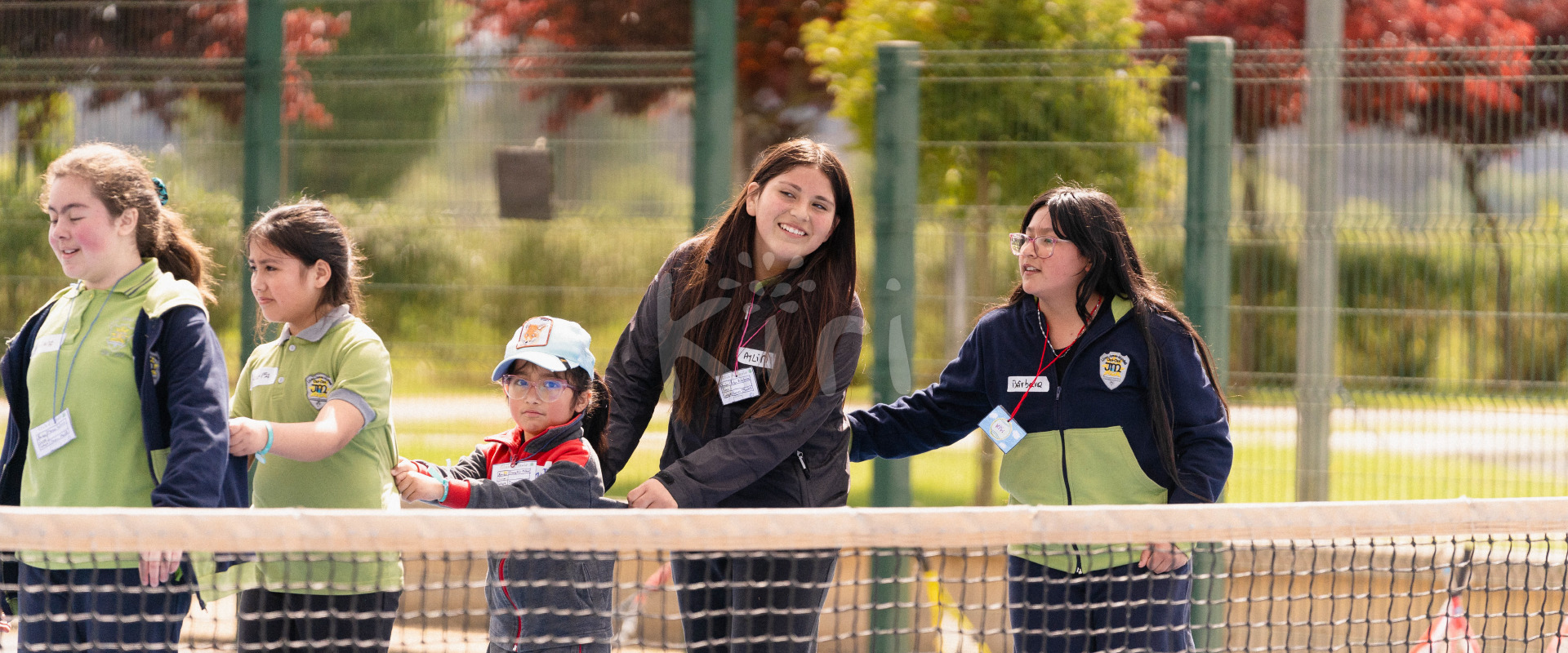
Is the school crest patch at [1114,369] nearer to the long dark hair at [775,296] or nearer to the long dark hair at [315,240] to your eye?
the long dark hair at [775,296]

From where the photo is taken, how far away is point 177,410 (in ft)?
9.43

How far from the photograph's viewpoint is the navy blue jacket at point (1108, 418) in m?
3.22

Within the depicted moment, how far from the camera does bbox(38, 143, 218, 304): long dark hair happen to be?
121 inches

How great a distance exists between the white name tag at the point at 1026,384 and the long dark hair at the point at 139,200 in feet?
6.29

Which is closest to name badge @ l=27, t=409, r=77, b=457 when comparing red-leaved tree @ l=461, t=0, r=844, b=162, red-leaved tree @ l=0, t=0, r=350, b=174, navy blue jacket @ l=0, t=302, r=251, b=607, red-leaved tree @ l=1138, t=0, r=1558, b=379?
navy blue jacket @ l=0, t=302, r=251, b=607

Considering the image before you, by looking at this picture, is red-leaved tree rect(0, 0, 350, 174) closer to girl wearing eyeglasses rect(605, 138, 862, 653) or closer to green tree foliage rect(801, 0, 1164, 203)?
green tree foliage rect(801, 0, 1164, 203)

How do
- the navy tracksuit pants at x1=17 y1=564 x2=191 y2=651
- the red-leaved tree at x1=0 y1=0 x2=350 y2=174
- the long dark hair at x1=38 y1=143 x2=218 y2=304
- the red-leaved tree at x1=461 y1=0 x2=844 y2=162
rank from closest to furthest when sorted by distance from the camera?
the navy tracksuit pants at x1=17 y1=564 x2=191 y2=651, the long dark hair at x1=38 y1=143 x2=218 y2=304, the red-leaved tree at x1=461 y1=0 x2=844 y2=162, the red-leaved tree at x1=0 y1=0 x2=350 y2=174

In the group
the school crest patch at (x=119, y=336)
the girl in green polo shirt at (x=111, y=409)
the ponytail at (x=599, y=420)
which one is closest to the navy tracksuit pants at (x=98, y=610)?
the girl in green polo shirt at (x=111, y=409)

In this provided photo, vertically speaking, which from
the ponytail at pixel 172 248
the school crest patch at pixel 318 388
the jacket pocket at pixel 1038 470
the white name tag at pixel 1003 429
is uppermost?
the ponytail at pixel 172 248

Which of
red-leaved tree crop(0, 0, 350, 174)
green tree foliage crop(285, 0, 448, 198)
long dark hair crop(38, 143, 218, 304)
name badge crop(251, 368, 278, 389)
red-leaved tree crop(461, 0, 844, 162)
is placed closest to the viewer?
long dark hair crop(38, 143, 218, 304)

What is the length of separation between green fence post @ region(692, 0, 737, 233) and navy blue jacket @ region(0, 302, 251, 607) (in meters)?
2.30

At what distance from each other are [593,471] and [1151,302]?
137 centimetres

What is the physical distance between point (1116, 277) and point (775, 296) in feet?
2.73

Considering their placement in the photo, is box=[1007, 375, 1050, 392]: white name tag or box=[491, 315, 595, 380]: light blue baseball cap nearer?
box=[491, 315, 595, 380]: light blue baseball cap
